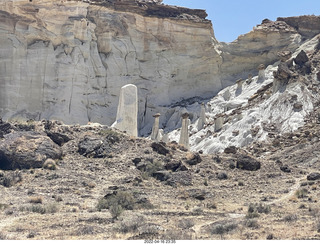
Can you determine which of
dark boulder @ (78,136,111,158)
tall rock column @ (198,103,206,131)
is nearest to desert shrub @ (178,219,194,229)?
dark boulder @ (78,136,111,158)

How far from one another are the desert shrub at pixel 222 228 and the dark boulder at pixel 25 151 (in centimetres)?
1270

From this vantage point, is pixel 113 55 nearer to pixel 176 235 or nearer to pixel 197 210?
pixel 197 210

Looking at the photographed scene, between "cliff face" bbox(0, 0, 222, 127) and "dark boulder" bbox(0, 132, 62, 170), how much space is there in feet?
88.5

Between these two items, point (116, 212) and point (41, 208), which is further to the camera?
point (41, 208)

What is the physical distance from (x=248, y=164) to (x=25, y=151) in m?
10.9

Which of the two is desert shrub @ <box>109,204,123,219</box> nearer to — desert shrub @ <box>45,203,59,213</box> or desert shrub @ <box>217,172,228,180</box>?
desert shrub @ <box>45,203,59,213</box>

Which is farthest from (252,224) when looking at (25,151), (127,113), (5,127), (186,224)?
(127,113)

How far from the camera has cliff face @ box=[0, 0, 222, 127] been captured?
55969mm

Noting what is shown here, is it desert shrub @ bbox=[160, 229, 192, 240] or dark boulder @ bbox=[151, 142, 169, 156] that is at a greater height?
dark boulder @ bbox=[151, 142, 169, 156]

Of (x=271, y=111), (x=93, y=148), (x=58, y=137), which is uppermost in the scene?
(x=271, y=111)

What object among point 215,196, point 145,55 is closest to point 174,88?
point 145,55

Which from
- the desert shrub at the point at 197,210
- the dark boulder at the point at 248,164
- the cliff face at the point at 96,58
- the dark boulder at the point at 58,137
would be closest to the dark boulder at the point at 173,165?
the dark boulder at the point at 248,164

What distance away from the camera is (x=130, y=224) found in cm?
1575

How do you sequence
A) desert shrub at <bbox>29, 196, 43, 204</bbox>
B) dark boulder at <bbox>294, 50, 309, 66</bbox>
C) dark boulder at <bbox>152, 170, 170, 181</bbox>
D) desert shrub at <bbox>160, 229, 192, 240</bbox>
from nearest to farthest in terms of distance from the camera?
1. desert shrub at <bbox>160, 229, 192, 240</bbox>
2. desert shrub at <bbox>29, 196, 43, 204</bbox>
3. dark boulder at <bbox>152, 170, 170, 181</bbox>
4. dark boulder at <bbox>294, 50, 309, 66</bbox>
